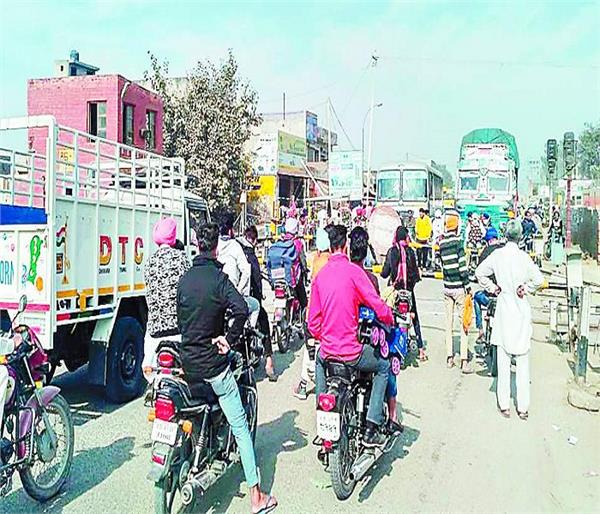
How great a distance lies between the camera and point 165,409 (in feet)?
13.6

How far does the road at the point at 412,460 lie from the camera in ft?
15.5

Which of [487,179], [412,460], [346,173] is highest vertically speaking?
[346,173]

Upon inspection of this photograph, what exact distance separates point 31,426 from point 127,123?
967 inches

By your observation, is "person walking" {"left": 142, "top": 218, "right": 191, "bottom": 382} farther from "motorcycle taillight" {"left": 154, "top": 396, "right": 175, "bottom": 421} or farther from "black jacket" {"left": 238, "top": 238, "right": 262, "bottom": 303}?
"black jacket" {"left": 238, "top": 238, "right": 262, "bottom": 303}

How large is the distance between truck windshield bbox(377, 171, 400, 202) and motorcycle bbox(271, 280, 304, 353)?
723 inches

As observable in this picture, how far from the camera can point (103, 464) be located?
5.41 m

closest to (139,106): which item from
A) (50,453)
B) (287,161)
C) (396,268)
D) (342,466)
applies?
(287,161)

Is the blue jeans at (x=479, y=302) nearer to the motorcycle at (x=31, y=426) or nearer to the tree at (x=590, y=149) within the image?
the motorcycle at (x=31, y=426)

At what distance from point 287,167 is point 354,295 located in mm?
38820

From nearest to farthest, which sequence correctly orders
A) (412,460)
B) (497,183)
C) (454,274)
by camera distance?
(412,460) → (454,274) → (497,183)


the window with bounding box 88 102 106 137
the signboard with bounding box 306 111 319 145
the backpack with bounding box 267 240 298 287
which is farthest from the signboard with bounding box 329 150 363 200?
the backpack with bounding box 267 240 298 287

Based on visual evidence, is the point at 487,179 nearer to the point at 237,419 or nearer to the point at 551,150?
the point at 551,150

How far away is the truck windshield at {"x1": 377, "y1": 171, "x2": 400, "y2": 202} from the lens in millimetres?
27828

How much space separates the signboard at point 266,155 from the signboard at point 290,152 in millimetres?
365
